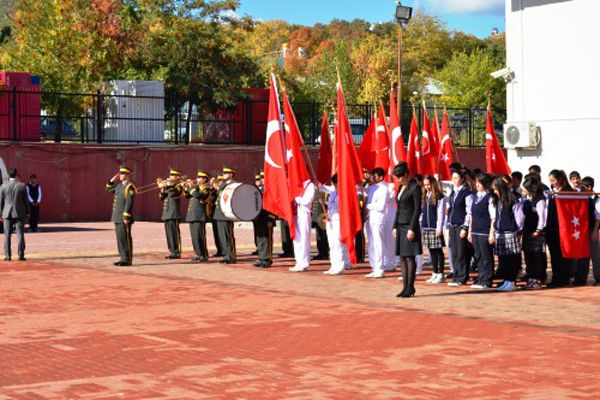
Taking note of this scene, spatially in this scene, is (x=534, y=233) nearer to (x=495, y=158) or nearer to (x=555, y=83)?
(x=495, y=158)

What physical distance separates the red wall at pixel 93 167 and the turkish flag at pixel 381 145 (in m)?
16.4

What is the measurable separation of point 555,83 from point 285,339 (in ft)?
53.9

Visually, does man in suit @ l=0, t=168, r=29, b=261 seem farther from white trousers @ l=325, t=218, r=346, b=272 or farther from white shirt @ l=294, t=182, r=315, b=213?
white trousers @ l=325, t=218, r=346, b=272

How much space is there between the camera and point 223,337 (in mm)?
12773

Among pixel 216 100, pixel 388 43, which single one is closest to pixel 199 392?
pixel 216 100

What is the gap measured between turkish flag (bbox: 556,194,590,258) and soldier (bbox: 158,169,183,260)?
8666 mm

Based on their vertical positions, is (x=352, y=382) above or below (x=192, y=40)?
below

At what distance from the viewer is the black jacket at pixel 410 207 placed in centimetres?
1653

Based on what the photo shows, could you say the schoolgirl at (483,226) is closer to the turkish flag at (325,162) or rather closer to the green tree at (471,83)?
Answer: the turkish flag at (325,162)

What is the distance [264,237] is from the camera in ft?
72.1

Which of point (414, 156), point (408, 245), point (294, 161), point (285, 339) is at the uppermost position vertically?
point (414, 156)

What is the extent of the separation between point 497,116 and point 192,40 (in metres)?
27.5

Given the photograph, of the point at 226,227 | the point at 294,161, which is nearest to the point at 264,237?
the point at 226,227

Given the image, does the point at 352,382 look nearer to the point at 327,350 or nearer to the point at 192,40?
the point at 327,350
